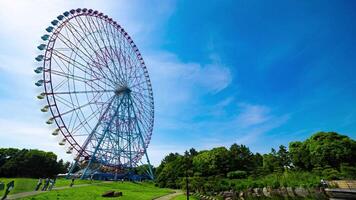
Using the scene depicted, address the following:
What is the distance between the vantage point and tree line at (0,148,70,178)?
42.1 metres

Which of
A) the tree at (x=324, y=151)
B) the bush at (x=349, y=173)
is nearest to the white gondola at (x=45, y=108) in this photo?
the bush at (x=349, y=173)

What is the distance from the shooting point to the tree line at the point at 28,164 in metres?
42.1

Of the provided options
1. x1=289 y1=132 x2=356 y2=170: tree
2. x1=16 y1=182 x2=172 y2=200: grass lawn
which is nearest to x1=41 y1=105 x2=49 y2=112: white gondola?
x1=16 y1=182 x2=172 y2=200: grass lawn

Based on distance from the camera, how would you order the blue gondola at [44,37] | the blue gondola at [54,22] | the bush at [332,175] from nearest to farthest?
1. the bush at [332,175]
2. the blue gondola at [44,37]
3. the blue gondola at [54,22]

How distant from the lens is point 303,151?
5256cm

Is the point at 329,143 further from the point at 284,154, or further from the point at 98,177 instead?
the point at 98,177

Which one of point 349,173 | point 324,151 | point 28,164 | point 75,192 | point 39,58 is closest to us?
point 349,173

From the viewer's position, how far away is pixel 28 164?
155 feet

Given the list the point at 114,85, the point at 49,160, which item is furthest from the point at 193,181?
the point at 49,160

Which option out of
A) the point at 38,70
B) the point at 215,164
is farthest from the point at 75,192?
the point at 215,164

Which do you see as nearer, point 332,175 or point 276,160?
point 332,175

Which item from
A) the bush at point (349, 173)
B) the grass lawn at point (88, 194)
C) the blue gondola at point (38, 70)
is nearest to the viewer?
the bush at point (349, 173)

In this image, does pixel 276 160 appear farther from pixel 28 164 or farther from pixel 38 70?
pixel 28 164

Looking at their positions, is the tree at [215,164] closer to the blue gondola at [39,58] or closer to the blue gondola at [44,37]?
the blue gondola at [39,58]
